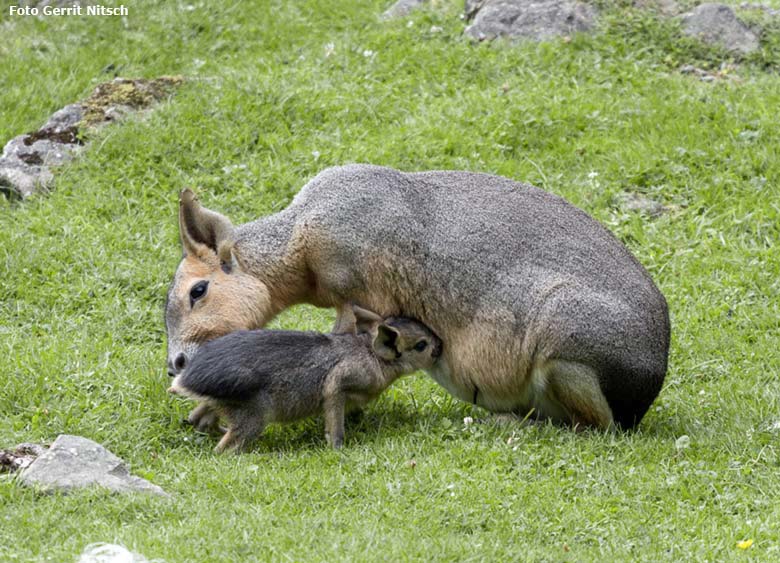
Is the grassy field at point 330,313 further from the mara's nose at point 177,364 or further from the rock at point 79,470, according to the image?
the mara's nose at point 177,364

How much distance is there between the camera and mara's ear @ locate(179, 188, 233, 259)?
7.52 meters

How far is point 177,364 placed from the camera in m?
7.16

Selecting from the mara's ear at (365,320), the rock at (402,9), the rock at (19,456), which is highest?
the rock at (402,9)

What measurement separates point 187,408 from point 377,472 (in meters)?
→ 1.50

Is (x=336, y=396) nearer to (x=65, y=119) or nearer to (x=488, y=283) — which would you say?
(x=488, y=283)

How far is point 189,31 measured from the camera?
13.1 meters

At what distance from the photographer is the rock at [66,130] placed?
427 inches

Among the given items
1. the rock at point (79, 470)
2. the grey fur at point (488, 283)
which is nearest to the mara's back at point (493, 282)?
the grey fur at point (488, 283)

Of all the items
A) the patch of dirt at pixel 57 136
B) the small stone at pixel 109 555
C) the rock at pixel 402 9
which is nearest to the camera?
the small stone at pixel 109 555

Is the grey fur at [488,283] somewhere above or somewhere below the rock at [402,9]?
below

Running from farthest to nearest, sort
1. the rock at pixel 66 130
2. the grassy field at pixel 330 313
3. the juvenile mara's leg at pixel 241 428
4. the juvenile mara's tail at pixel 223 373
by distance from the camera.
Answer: the rock at pixel 66 130 → the juvenile mara's leg at pixel 241 428 → the juvenile mara's tail at pixel 223 373 → the grassy field at pixel 330 313

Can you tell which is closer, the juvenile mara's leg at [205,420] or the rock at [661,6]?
the juvenile mara's leg at [205,420]

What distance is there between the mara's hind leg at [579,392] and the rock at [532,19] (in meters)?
5.76

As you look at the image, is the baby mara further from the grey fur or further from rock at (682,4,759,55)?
rock at (682,4,759,55)
